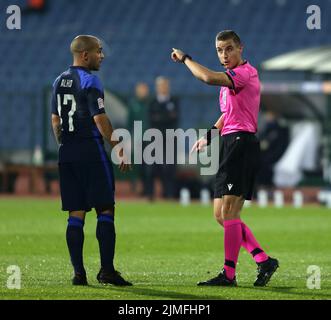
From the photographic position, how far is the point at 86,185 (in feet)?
29.4

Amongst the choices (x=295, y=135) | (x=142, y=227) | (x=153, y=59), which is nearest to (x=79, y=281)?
(x=142, y=227)

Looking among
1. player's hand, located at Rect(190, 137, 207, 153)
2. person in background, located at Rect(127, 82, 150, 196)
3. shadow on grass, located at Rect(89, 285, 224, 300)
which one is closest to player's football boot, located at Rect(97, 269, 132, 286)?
shadow on grass, located at Rect(89, 285, 224, 300)

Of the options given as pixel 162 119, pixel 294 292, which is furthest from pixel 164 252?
pixel 162 119

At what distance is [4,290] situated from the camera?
8445mm

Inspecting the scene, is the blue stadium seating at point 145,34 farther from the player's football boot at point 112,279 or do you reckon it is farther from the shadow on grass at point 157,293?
the shadow on grass at point 157,293

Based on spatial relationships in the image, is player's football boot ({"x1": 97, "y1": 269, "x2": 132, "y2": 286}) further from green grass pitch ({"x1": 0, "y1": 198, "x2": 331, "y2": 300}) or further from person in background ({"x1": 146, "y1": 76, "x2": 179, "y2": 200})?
person in background ({"x1": 146, "y1": 76, "x2": 179, "y2": 200})

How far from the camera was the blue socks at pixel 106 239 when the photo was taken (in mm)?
8891

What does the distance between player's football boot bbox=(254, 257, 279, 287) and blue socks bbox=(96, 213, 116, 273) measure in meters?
1.16

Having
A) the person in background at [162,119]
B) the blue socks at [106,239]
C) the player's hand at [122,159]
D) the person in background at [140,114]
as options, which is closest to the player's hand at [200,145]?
Result: the player's hand at [122,159]

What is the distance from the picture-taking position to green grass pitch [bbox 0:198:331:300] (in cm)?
847

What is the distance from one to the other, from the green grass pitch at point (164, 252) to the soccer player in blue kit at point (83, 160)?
0.96 feet

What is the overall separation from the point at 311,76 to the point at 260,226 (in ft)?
36.7
